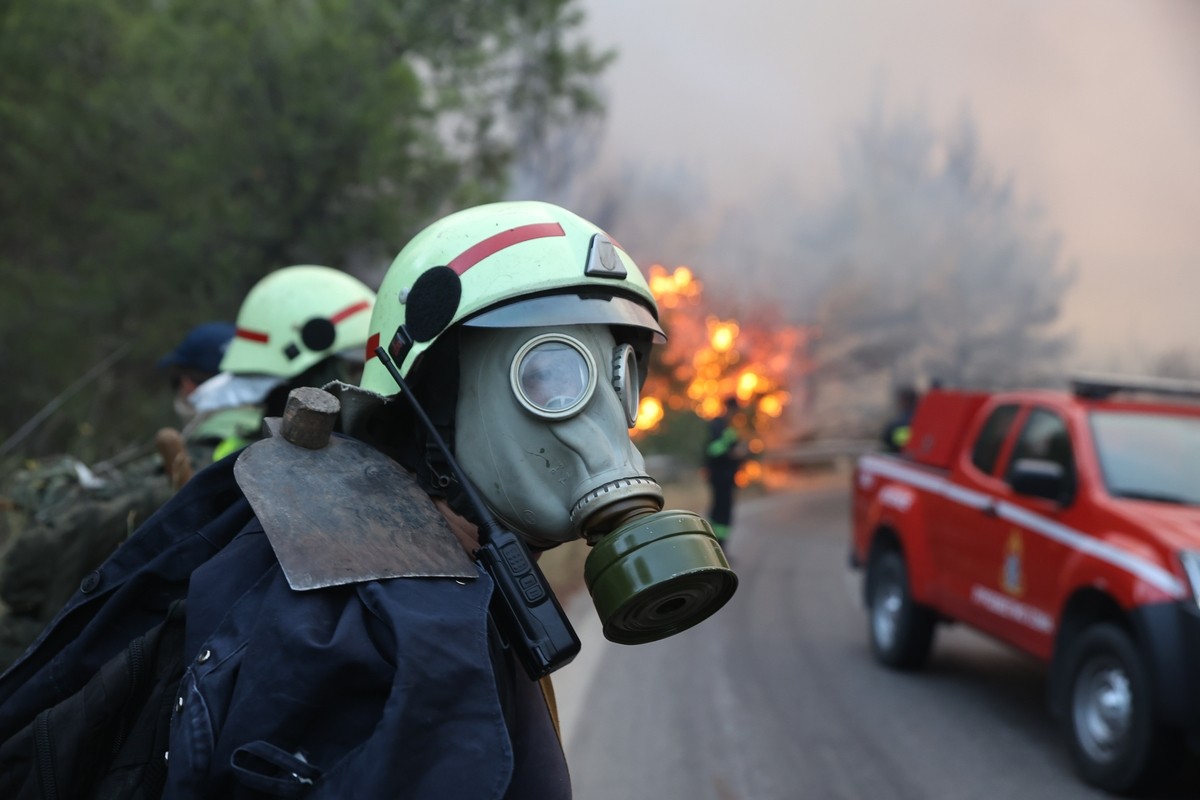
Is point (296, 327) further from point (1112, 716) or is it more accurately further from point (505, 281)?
point (1112, 716)

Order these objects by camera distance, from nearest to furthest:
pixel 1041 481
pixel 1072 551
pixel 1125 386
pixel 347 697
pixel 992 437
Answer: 1. pixel 347 697
2. pixel 1072 551
3. pixel 1041 481
4. pixel 1125 386
5. pixel 992 437

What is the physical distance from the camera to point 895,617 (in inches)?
335

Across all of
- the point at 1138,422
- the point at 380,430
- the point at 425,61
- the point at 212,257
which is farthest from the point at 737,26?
the point at 380,430

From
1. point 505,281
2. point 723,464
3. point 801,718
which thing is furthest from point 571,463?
point 723,464

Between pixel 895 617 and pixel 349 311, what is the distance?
5516mm

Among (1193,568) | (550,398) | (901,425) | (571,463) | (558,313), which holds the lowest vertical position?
(901,425)

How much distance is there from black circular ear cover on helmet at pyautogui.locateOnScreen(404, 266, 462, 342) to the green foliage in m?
9.58

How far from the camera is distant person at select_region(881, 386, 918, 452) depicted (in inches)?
480

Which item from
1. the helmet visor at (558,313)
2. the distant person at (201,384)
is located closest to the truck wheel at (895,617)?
the distant person at (201,384)

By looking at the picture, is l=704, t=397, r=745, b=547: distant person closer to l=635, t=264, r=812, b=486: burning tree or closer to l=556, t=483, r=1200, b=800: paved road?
l=556, t=483, r=1200, b=800: paved road

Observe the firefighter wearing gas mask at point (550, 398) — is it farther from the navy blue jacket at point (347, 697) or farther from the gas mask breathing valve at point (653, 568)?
the navy blue jacket at point (347, 697)

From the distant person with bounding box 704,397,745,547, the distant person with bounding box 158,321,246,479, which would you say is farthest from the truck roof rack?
the distant person with bounding box 704,397,745,547

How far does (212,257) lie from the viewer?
1130 centimetres

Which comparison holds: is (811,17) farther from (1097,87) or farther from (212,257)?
(212,257)
